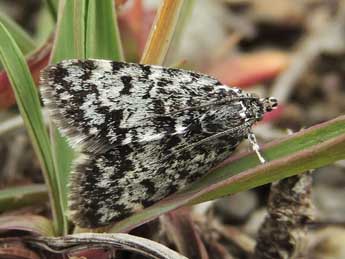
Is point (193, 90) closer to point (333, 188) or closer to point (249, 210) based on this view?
point (249, 210)

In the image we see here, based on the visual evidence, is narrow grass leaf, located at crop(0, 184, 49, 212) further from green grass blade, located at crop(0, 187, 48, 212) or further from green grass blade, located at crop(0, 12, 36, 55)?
green grass blade, located at crop(0, 12, 36, 55)

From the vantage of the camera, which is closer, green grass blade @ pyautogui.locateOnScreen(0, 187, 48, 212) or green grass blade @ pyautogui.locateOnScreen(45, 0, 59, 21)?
green grass blade @ pyautogui.locateOnScreen(0, 187, 48, 212)

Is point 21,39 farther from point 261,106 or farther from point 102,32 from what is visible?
point 261,106

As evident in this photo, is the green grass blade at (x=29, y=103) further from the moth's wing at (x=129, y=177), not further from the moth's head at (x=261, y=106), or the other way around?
the moth's head at (x=261, y=106)

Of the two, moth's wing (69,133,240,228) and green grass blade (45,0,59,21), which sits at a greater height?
green grass blade (45,0,59,21)

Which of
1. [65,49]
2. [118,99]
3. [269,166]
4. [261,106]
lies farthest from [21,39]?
[269,166]

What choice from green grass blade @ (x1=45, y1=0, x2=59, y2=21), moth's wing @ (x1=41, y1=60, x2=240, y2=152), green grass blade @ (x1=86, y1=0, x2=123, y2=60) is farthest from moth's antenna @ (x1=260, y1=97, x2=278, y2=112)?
green grass blade @ (x1=45, y1=0, x2=59, y2=21)

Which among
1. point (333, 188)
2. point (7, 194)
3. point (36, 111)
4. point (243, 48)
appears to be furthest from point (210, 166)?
point (243, 48)

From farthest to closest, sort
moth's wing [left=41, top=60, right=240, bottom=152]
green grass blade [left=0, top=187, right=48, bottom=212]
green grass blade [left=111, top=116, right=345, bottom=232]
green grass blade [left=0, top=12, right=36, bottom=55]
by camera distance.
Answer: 1. green grass blade [left=0, top=12, right=36, bottom=55]
2. green grass blade [left=0, top=187, right=48, bottom=212]
3. moth's wing [left=41, top=60, right=240, bottom=152]
4. green grass blade [left=111, top=116, right=345, bottom=232]
